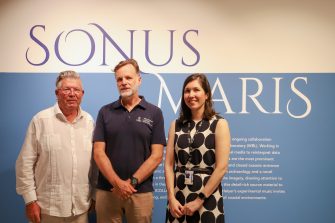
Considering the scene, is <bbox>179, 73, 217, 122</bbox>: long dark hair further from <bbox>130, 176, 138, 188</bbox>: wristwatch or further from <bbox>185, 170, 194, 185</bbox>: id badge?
<bbox>130, 176, 138, 188</bbox>: wristwatch

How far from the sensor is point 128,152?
2.28 m

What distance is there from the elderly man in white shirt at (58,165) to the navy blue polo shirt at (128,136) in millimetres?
159

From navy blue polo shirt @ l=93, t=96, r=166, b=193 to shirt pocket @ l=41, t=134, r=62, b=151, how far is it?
0.27 meters

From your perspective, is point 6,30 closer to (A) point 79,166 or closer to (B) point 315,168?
(A) point 79,166

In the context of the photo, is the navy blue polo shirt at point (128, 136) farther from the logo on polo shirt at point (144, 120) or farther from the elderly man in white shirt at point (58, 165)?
the elderly man in white shirt at point (58, 165)

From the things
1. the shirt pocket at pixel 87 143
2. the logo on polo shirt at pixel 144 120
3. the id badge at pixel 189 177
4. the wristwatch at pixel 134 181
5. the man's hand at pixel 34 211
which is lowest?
the man's hand at pixel 34 211

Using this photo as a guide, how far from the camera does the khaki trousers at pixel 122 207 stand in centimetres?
229

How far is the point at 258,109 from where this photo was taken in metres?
2.92

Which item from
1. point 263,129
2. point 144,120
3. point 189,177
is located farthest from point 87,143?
point 263,129

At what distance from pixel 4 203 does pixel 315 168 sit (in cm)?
286

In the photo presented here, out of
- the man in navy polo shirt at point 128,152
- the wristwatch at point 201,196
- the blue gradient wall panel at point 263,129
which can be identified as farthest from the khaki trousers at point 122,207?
the blue gradient wall panel at point 263,129

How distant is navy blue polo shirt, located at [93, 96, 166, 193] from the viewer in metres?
2.28

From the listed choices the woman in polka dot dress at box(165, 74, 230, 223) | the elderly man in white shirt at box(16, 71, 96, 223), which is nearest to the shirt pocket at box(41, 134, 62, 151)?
the elderly man in white shirt at box(16, 71, 96, 223)

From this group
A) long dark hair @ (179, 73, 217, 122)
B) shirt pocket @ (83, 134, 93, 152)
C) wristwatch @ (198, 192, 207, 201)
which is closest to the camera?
wristwatch @ (198, 192, 207, 201)
